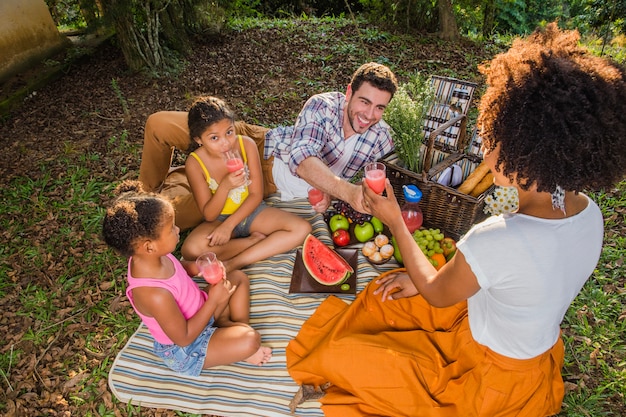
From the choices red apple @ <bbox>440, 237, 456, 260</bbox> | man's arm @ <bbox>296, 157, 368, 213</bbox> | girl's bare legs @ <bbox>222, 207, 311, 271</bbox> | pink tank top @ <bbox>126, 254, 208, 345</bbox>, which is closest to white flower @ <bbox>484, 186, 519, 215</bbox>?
red apple @ <bbox>440, 237, 456, 260</bbox>

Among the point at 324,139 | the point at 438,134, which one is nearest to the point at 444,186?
the point at 438,134

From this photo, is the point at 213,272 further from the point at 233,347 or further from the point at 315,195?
the point at 315,195

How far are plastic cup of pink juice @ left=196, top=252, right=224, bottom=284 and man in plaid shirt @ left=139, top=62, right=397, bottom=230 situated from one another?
1212 mm

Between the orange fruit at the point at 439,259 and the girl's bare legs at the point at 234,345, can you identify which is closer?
the girl's bare legs at the point at 234,345

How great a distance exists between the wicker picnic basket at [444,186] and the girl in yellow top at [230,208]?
1044mm

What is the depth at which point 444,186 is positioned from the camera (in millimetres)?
3668

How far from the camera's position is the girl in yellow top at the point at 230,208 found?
337cm

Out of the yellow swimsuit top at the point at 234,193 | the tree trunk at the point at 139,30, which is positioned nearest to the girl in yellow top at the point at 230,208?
the yellow swimsuit top at the point at 234,193

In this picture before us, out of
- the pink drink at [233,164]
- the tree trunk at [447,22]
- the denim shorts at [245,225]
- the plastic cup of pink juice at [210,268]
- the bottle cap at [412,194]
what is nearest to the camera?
the plastic cup of pink juice at [210,268]

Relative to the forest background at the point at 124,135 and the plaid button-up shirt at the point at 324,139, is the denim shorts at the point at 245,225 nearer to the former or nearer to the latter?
the plaid button-up shirt at the point at 324,139

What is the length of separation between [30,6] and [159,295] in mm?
6483

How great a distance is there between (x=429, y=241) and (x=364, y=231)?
632 millimetres

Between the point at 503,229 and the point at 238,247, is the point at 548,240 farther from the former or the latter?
the point at 238,247

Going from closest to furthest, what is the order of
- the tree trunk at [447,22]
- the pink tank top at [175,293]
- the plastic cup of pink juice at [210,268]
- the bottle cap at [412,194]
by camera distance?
the pink tank top at [175,293], the plastic cup of pink juice at [210,268], the bottle cap at [412,194], the tree trunk at [447,22]
